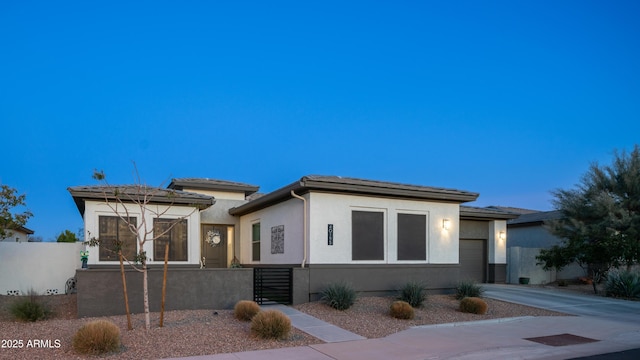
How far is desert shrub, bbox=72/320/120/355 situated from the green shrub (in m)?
16.8

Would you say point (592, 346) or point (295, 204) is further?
point (295, 204)

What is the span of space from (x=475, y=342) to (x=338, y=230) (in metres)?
5.67

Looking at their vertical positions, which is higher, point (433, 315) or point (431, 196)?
point (431, 196)

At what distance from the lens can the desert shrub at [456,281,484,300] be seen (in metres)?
14.6

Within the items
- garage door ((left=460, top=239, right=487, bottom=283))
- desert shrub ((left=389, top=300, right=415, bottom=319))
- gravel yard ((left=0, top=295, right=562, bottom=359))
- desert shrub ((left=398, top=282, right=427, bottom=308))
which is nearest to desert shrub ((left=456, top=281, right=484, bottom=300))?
gravel yard ((left=0, top=295, right=562, bottom=359))

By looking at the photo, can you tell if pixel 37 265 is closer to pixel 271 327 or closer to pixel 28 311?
pixel 28 311

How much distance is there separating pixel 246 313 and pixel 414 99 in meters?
23.2

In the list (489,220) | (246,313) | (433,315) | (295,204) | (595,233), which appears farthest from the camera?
(489,220)

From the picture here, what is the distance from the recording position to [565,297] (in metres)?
17.2

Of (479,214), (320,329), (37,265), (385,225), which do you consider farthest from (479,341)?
(37,265)

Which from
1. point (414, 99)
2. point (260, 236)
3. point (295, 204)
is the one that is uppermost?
point (414, 99)

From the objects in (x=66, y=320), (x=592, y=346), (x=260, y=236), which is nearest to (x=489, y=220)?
(x=260, y=236)

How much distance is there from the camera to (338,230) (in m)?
14.4

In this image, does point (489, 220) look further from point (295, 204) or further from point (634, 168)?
point (295, 204)
